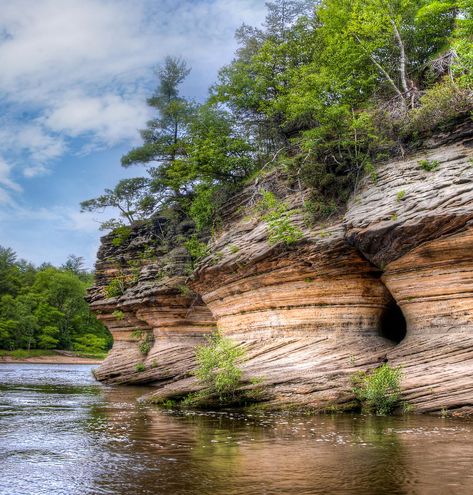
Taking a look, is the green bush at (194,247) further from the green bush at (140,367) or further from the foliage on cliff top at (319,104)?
the green bush at (140,367)

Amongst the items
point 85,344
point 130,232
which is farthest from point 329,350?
point 85,344

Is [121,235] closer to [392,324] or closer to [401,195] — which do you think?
[392,324]

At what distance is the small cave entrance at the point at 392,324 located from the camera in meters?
21.0

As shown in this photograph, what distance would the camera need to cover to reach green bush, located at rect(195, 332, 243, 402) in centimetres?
1844

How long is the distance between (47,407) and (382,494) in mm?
15863

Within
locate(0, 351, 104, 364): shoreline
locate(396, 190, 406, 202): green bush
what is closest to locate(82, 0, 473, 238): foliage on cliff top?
locate(396, 190, 406, 202): green bush

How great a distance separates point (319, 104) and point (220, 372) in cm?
1294

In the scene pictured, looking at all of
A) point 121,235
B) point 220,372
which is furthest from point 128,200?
point 220,372

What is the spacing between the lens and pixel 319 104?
23703mm

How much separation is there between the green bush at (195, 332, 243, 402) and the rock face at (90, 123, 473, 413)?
2.56 feet

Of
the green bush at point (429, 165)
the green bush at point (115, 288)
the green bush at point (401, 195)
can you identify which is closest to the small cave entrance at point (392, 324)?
the green bush at point (401, 195)

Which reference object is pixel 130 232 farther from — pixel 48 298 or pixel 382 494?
pixel 48 298

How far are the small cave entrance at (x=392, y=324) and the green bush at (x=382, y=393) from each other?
418cm

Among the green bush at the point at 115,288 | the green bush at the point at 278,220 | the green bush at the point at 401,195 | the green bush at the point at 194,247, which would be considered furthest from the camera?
the green bush at the point at 115,288
